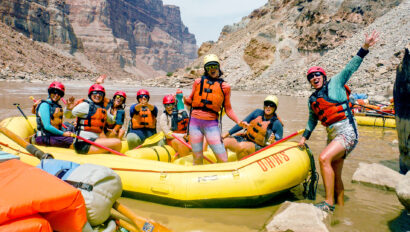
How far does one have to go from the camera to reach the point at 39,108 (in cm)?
400

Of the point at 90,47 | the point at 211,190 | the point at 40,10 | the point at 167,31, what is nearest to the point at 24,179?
the point at 211,190

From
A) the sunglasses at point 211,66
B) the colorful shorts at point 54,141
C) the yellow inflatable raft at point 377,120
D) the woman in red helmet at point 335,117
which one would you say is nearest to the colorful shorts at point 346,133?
the woman in red helmet at point 335,117

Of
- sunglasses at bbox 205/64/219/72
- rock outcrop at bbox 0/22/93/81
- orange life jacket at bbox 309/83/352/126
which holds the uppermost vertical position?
rock outcrop at bbox 0/22/93/81

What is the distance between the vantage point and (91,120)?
4.25 metres

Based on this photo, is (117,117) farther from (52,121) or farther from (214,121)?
(214,121)

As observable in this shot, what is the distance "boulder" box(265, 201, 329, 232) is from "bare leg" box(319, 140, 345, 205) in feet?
1.01

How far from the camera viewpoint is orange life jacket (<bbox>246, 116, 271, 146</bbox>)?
4242 mm

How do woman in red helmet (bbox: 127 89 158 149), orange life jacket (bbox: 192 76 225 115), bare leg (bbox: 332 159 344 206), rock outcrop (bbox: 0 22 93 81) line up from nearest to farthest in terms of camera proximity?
Answer: bare leg (bbox: 332 159 344 206) < orange life jacket (bbox: 192 76 225 115) < woman in red helmet (bbox: 127 89 158 149) < rock outcrop (bbox: 0 22 93 81)

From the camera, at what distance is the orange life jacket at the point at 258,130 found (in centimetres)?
424

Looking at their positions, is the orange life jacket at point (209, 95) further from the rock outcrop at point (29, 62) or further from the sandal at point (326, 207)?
the rock outcrop at point (29, 62)

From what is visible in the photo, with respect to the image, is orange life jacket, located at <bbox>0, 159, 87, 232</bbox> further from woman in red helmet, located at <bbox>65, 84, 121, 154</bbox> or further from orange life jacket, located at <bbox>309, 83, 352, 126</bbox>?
orange life jacket, located at <bbox>309, 83, 352, 126</bbox>

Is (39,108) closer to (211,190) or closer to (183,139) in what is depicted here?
(183,139)

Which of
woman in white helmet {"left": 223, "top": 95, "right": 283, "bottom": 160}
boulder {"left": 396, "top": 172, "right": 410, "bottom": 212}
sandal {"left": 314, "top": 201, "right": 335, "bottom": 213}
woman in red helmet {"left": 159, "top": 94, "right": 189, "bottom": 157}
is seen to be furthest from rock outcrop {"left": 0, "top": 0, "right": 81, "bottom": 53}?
boulder {"left": 396, "top": 172, "right": 410, "bottom": 212}

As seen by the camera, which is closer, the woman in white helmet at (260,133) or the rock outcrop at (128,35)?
the woman in white helmet at (260,133)
